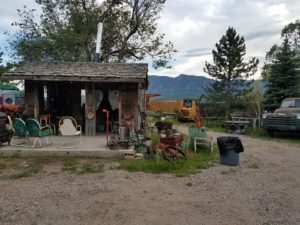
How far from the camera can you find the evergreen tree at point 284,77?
1850cm

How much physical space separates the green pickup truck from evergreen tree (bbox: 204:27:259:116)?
1288cm

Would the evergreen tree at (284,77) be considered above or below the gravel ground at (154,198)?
above

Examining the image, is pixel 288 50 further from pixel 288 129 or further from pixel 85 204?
pixel 85 204

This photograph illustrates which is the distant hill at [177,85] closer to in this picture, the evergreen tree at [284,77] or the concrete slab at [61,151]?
the evergreen tree at [284,77]

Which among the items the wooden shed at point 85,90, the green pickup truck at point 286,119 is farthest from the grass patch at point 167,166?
the green pickup truck at point 286,119

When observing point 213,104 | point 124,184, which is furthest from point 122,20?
point 124,184

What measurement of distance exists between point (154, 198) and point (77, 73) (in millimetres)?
7302

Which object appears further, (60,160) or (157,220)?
(60,160)

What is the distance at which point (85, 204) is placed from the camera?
16.9ft

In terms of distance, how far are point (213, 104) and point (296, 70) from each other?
6.51m

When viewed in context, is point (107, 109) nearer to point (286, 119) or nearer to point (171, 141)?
point (171, 141)

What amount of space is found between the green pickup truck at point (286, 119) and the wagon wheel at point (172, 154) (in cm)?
766

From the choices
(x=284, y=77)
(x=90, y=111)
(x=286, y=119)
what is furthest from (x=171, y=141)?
(x=284, y=77)

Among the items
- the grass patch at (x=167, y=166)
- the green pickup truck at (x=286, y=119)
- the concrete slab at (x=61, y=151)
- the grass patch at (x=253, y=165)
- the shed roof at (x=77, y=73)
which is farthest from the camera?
the green pickup truck at (x=286, y=119)
